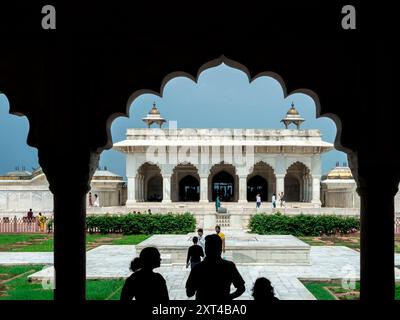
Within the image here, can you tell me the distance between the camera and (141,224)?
18250mm

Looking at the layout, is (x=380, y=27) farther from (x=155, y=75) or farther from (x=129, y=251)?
(x=129, y=251)

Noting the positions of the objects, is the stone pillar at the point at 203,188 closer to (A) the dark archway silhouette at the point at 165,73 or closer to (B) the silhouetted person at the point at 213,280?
(A) the dark archway silhouette at the point at 165,73

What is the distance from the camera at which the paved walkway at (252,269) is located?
27.9 ft

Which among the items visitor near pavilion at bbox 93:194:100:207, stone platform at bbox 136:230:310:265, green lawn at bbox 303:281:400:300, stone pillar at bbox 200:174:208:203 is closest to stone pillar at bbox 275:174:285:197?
stone pillar at bbox 200:174:208:203

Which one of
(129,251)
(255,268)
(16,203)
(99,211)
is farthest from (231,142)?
(255,268)

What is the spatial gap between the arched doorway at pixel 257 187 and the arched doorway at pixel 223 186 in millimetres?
1231

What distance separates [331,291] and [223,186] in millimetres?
26610

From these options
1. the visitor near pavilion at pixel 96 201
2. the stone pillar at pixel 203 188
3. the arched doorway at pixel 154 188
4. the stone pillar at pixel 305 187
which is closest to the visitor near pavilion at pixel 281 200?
the stone pillar at pixel 203 188

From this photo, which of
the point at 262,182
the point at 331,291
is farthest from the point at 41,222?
the point at 262,182

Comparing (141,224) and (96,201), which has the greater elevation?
(96,201)

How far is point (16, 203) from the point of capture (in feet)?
86.9

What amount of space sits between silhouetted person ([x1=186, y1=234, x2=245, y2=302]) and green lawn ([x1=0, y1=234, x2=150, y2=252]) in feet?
37.0

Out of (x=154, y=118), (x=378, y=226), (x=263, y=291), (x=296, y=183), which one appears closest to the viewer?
(x=263, y=291)

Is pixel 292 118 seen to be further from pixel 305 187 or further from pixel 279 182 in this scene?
pixel 279 182
